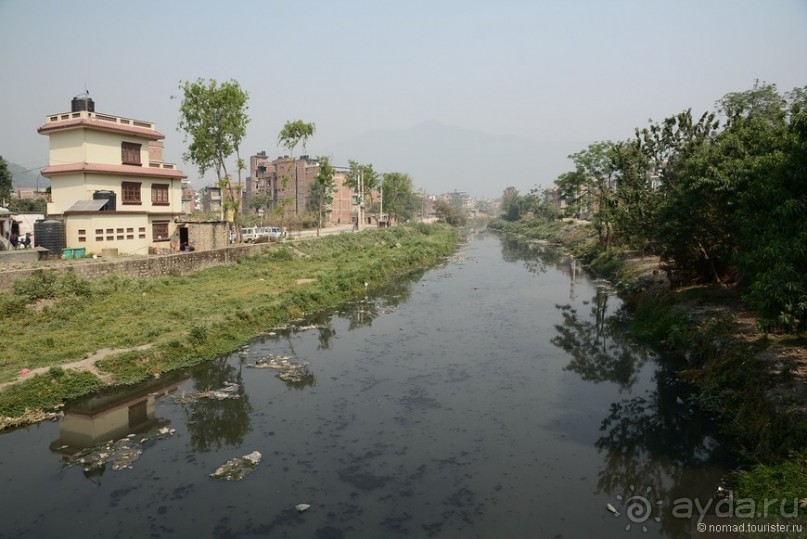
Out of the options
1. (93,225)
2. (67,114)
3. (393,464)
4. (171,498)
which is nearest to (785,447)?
(393,464)

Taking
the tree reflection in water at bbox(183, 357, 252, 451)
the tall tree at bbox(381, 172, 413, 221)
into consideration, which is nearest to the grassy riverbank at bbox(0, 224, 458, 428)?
the tree reflection in water at bbox(183, 357, 252, 451)

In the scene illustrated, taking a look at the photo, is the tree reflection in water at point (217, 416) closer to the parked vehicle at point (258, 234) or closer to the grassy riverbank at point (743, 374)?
the grassy riverbank at point (743, 374)

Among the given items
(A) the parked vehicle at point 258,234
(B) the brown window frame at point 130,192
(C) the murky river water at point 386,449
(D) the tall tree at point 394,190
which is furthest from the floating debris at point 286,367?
(D) the tall tree at point 394,190

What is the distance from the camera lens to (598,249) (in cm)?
5097

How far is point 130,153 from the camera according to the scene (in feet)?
109

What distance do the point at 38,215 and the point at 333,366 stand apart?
33.9m

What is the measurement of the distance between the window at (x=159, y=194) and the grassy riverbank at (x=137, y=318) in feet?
19.4

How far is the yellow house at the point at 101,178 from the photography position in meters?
30.8

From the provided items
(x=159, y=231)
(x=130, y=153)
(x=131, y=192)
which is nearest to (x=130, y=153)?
(x=130, y=153)

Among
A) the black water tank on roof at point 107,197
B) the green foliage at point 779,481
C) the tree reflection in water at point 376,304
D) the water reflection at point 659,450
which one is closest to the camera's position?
the green foliage at point 779,481

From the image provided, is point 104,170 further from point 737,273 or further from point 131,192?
Answer: point 737,273

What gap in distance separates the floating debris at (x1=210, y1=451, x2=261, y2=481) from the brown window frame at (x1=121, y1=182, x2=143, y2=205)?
983 inches

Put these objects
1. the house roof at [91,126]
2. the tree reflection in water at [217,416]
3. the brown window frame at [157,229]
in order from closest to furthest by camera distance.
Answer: the tree reflection in water at [217,416] → the house roof at [91,126] → the brown window frame at [157,229]

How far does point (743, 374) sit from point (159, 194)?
33.0m
